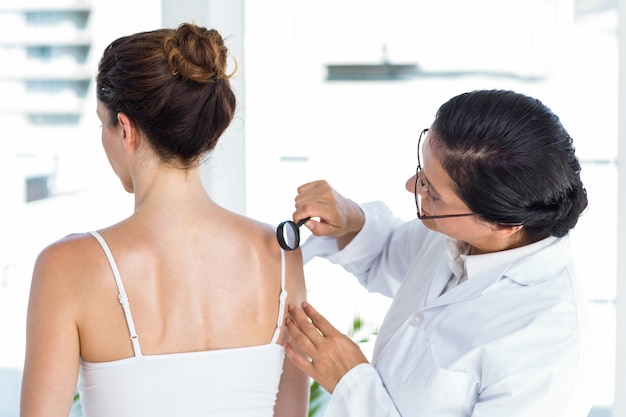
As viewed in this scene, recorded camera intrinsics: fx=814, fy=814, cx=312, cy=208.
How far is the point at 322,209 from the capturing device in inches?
60.1

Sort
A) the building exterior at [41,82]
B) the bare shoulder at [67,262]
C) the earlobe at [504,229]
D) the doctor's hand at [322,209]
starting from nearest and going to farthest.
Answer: the bare shoulder at [67,262], the earlobe at [504,229], the doctor's hand at [322,209], the building exterior at [41,82]

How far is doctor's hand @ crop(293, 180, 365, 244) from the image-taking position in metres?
1.51

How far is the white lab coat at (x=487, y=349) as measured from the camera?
1.24m

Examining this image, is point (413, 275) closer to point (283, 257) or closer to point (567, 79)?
point (283, 257)

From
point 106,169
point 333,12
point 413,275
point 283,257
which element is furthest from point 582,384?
point 106,169

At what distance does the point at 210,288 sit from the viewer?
4.30 ft

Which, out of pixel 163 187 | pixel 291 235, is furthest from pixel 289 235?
pixel 163 187

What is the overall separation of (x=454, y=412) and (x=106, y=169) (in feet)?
6.46

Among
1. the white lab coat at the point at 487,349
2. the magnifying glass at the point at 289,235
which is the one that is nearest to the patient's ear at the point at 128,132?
the magnifying glass at the point at 289,235

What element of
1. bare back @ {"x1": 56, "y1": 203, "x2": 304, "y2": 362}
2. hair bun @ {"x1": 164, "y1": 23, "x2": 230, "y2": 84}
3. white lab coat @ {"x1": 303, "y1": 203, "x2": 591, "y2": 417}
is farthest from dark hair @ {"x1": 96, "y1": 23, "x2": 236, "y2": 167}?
white lab coat @ {"x1": 303, "y1": 203, "x2": 591, "y2": 417}

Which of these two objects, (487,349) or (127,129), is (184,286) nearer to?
(127,129)

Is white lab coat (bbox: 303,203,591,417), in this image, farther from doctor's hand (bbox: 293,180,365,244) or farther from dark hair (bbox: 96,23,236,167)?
dark hair (bbox: 96,23,236,167)

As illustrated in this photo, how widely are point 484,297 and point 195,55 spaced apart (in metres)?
0.61

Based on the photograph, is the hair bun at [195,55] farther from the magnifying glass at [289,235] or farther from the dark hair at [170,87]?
the magnifying glass at [289,235]
